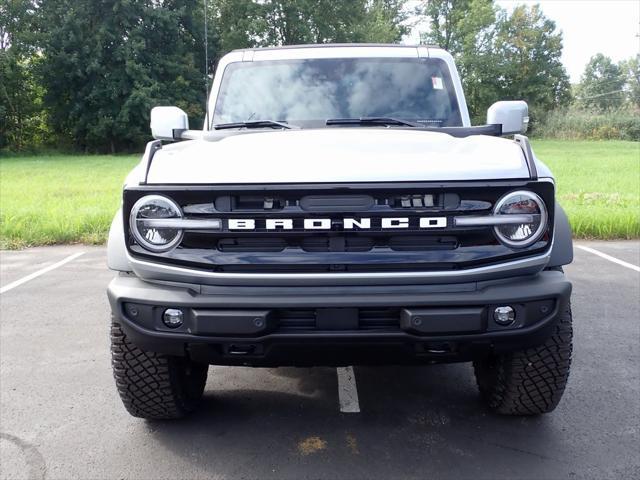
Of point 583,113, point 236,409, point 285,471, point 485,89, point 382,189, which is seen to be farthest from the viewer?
point 485,89

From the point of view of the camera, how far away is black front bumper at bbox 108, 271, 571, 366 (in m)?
2.27

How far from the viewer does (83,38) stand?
35.0 m

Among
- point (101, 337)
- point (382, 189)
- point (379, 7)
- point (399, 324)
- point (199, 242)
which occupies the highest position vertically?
point (379, 7)

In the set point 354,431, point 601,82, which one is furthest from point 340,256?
point 601,82

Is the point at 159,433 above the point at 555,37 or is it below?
below

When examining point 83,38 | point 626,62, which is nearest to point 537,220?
point 83,38

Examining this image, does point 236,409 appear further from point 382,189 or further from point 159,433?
point 382,189

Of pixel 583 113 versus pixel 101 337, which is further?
pixel 583 113

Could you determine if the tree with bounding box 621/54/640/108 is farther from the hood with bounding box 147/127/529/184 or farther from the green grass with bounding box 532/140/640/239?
the hood with bounding box 147/127/529/184

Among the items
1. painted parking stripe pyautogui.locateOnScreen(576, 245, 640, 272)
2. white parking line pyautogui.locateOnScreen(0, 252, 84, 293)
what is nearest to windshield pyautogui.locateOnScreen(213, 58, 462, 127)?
white parking line pyautogui.locateOnScreen(0, 252, 84, 293)

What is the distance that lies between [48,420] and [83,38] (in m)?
36.7

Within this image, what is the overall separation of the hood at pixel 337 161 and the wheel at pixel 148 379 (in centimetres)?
86

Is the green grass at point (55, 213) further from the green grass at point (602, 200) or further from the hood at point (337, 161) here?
the green grass at point (602, 200)

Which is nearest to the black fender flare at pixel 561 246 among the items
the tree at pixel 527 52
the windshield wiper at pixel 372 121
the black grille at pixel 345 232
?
the black grille at pixel 345 232
